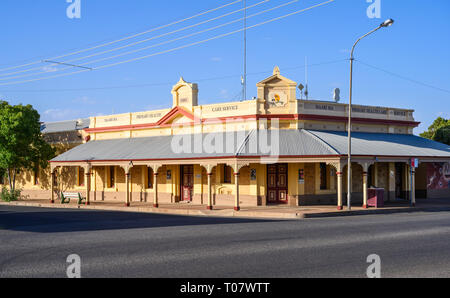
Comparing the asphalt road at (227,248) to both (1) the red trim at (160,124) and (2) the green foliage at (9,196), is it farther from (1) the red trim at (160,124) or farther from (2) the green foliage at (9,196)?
(2) the green foliage at (9,196)

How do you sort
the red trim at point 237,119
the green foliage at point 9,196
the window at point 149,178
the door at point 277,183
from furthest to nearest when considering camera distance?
the green foliage at point 9,196, the window at point 149,178, the red trim at point 237,119, the door at point 277,183

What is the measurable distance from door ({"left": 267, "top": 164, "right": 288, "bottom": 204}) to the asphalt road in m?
7.68

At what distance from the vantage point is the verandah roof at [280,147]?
24.4 m

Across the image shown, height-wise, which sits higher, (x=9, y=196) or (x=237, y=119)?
(x=237, y=119)

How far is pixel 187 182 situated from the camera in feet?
97.9

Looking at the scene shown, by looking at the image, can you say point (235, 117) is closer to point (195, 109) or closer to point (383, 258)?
point (195, 109)

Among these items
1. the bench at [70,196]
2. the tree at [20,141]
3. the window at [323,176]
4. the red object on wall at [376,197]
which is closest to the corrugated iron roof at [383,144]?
the window at [323,176]

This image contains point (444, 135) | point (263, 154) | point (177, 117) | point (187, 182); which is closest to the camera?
point (263, 154)

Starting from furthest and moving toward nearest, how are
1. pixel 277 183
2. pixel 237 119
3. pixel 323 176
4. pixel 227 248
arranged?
pixel 237 119 < pixel 323 176 < pixel 277 183 < pixel 227 248

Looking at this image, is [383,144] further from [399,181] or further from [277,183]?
[277,183]

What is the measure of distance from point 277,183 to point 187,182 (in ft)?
21.0

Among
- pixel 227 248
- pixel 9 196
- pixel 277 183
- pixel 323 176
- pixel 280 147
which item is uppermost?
pixel 280 147

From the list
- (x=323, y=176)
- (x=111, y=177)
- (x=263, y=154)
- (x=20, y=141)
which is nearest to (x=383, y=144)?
(x=323, y=176)

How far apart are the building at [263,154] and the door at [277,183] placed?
0.19 ft
